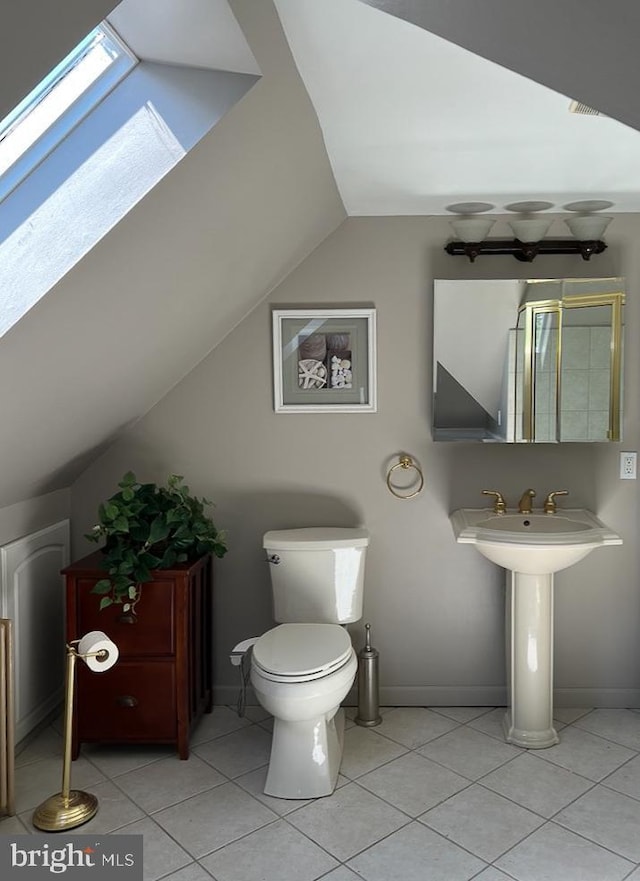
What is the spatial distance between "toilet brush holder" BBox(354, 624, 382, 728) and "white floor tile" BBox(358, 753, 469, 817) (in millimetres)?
310

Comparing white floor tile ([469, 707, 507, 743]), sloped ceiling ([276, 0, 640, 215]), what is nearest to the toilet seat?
white floor tile ([469, 707, 507, 743])

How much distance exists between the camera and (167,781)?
2.76m

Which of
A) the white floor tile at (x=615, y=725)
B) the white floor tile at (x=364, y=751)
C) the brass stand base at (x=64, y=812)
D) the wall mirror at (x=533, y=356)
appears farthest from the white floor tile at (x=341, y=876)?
the wall mirror at (x=533, y=356)

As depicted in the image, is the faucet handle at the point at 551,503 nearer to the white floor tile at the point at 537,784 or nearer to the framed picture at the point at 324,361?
the framed picture at the point at 324,361

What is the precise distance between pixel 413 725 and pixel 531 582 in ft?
2.54

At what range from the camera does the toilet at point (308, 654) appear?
260 centimetres

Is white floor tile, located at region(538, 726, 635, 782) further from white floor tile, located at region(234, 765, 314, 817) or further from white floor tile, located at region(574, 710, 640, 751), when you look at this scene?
white floor tile, located at region(234, 765, 314, 817)

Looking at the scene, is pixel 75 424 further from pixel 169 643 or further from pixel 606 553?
pixel 606 553

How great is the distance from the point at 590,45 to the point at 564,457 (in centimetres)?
271

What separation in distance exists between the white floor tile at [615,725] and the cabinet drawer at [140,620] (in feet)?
5.54

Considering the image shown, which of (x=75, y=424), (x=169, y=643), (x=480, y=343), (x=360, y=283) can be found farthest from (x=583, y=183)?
(x=169, y=643)

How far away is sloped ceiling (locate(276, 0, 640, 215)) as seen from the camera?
824 mm

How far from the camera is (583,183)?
2846 millimetres

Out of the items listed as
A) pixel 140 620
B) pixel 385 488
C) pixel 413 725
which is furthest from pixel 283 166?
pixel 413 725
